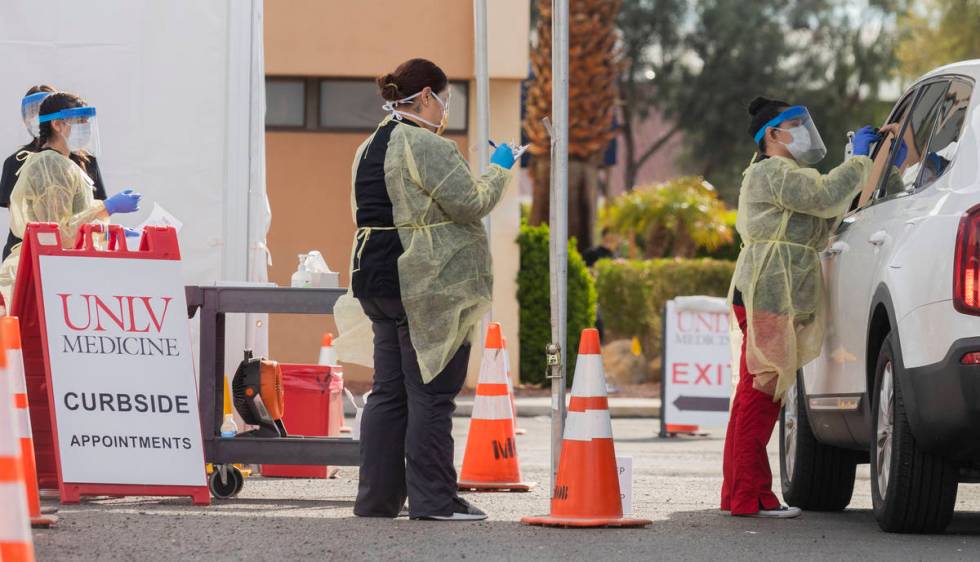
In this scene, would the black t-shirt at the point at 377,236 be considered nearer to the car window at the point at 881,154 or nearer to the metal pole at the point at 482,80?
the car window at the point at 881,154

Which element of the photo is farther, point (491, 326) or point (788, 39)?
point (788, 39)

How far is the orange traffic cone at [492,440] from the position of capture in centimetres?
902

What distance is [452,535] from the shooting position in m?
6.67

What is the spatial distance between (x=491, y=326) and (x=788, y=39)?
37.2m

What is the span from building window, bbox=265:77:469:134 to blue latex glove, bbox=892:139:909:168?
12276 mm

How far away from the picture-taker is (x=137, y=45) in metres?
10.2

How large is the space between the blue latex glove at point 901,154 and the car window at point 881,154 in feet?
0.40

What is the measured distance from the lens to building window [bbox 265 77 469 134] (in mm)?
19641

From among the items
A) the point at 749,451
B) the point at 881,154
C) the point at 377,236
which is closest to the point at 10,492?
the point at 377,236

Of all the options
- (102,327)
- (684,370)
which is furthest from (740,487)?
(684,370)

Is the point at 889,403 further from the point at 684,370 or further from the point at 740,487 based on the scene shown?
the point at 684,370

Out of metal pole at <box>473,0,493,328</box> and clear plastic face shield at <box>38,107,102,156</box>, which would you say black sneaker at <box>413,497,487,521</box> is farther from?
metal pole at <box>473,0,493,328</box>

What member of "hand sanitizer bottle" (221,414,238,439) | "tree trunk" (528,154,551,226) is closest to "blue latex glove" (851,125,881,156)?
"hand sanitizer bottle" (221,414,238,439)

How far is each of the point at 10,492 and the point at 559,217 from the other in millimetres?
3565
